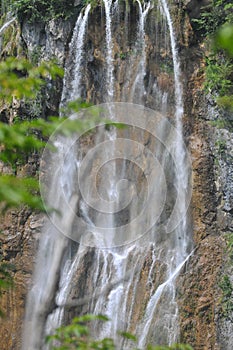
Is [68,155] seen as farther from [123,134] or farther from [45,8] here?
[45,8]

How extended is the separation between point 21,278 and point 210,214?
13.9 feet

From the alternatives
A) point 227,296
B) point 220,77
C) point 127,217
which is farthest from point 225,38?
point 220,77

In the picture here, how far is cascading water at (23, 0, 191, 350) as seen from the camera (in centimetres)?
898

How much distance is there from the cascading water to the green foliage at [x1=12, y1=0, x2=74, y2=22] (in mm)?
607

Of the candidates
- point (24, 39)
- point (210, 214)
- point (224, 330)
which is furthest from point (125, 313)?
point (24, 39)

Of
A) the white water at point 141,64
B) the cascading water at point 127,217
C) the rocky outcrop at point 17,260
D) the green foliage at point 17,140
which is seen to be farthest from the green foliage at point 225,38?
the white water at point 141,64

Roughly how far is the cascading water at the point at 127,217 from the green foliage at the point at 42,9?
1.99 ft

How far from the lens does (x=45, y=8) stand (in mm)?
12406

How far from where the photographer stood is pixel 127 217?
1038 centimetres

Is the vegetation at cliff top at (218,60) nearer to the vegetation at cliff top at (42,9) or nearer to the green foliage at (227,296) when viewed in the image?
the vegetation at cliff top at (42,9)

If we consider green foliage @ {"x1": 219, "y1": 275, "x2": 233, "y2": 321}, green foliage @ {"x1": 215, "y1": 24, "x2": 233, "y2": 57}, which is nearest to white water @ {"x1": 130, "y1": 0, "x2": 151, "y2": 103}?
green foliage @ {"x1": 219, "y1": 275, "x2": 233, "y2": 321}

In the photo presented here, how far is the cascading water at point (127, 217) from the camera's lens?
8.98 m

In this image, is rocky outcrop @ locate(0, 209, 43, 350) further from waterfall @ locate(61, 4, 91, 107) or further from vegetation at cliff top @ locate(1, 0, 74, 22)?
vegetation at cliff top @ locate(1, 0, 74, 22)

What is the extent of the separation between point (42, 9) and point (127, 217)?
589 centimetres
